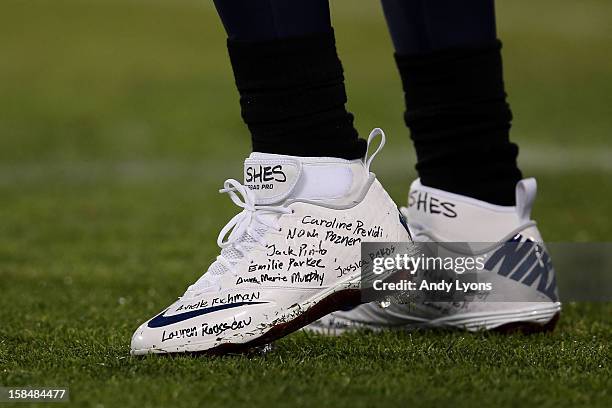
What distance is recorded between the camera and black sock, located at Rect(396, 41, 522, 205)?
6.16 feet

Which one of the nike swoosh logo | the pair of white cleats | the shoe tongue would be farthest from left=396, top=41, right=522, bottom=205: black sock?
the nike swoosh logo

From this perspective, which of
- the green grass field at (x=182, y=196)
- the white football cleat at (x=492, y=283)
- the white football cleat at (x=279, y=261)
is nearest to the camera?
the green grass field at (x=182, y=196)

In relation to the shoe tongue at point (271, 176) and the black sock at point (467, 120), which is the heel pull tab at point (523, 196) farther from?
the shoe tongue at point (271, 176)

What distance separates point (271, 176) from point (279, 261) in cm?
14

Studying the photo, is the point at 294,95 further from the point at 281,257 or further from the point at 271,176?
the point at 281,257

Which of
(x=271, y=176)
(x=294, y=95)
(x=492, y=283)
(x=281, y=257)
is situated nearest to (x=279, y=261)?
(x=281, y=257)

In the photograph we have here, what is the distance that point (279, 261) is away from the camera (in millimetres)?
1575

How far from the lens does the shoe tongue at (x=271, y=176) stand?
157 centimetres

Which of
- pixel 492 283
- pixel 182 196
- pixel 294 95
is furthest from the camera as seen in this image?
pixel 182 196

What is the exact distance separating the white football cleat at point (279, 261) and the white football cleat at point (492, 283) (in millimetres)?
259

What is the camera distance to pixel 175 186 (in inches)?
232

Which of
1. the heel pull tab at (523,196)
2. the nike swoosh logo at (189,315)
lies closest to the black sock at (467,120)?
the heel pull tab at (523,196)

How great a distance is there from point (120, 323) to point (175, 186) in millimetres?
3960

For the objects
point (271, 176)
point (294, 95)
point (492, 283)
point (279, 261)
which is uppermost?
point (294, 95)
